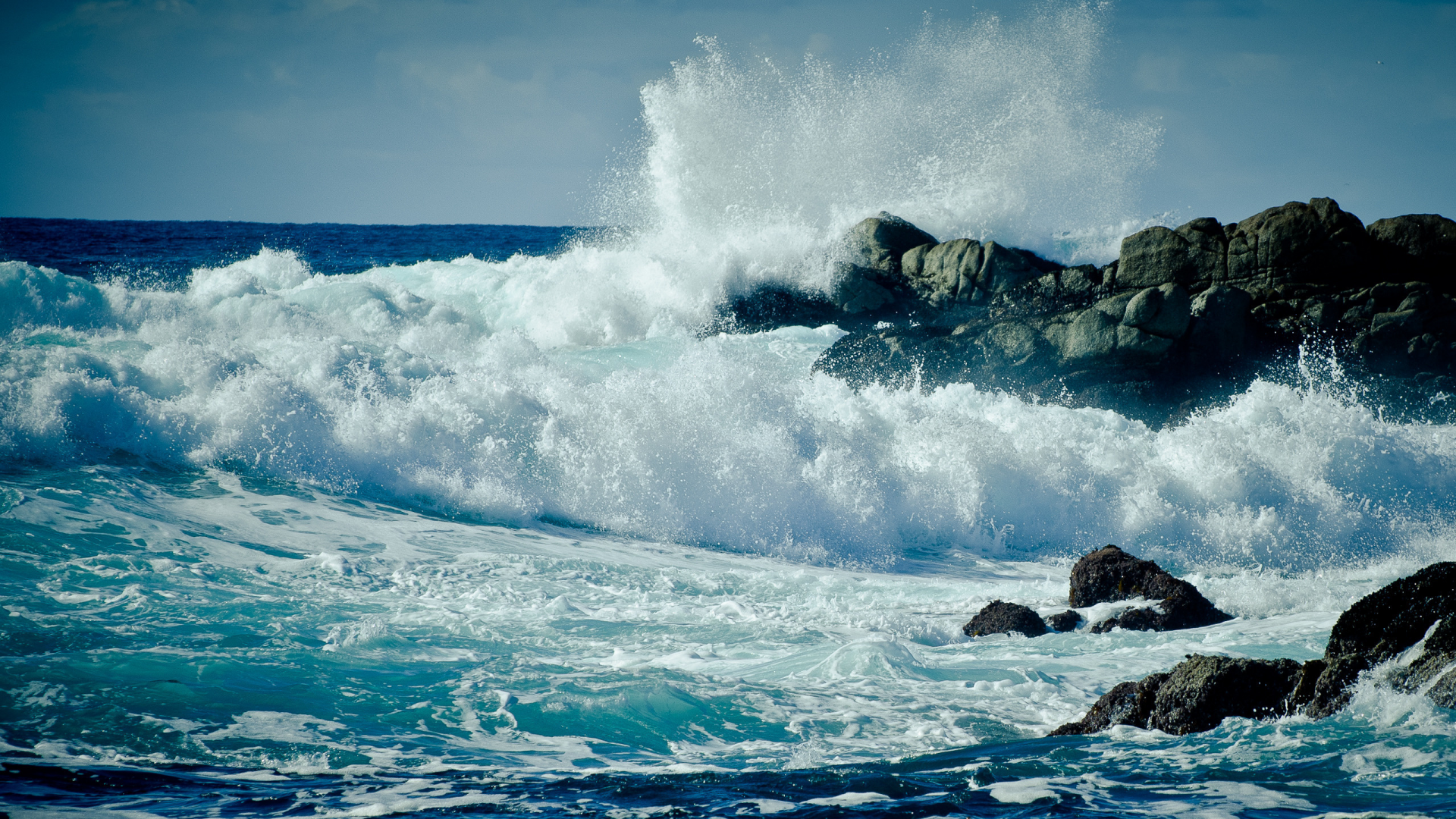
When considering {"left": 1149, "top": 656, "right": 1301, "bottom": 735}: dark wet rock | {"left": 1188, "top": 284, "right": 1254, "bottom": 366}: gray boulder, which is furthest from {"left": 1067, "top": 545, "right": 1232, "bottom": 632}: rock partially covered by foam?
{"left": 1188, "top": 284, "right": 1254, "bottom": 366}: gray boulder

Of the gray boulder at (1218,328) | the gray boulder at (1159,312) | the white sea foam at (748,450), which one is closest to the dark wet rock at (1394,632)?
the white sea foam at (748,450)

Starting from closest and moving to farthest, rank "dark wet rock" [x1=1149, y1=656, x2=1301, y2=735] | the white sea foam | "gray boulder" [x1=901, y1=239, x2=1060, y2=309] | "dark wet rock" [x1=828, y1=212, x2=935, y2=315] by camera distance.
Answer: "dark wet rock" [x1=1149, y1=656, x2=1301, y2=735] → the white sea foam → "gray boulder" [x1=901, y1=239, x2=1060, y2=309] → "dark wet rock" [x1=828, y1=212, x2=935, y2=315]

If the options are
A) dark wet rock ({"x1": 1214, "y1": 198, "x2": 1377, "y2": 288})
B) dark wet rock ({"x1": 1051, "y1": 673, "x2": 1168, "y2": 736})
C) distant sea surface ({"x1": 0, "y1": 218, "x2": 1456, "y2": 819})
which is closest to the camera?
distant sea surface ({"x1": 0, "y1": 218, "x2": 1456, "y2": 819})

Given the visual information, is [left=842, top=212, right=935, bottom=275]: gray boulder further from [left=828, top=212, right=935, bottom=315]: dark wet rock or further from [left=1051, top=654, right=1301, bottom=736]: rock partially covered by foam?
[left=1051, top=654, right=1301, bottom=736]: rock partially covered by foam

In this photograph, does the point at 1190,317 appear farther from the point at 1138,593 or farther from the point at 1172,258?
the point at 1138,593

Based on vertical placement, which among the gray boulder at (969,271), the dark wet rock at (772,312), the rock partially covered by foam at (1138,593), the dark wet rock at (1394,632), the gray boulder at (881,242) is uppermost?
the gray boulder at (881,242)

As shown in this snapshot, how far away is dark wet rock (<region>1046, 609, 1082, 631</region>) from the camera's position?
656 centimetres

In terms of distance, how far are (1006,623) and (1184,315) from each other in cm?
939

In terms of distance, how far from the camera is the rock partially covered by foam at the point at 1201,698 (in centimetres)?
419

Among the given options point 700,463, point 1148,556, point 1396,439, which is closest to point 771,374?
point 700,463

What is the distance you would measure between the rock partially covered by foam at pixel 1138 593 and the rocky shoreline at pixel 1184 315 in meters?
6.70

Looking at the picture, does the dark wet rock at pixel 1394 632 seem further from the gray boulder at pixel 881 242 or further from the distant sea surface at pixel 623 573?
the gray boulder at pixel 881 242

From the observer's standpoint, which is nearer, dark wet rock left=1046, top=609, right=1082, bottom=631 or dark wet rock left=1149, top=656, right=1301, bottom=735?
dark wet rock left=1149, top=656, right=1301, bottom=735

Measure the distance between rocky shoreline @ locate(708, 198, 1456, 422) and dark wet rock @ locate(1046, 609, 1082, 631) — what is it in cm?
730
